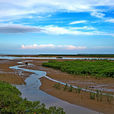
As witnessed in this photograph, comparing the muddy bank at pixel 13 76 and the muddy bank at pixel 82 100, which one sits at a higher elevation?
the muddy bank at pixel 13 76

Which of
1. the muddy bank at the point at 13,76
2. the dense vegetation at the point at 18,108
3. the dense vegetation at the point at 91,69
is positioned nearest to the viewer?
the dense vegetation at the point at 18,108

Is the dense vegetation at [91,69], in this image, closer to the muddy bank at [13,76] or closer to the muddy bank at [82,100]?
the muddy bank at [13,76]

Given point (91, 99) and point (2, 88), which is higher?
point (2, 88)

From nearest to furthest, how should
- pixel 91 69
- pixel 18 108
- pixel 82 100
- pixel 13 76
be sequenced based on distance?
pixel 18 108 → pixel 82 100 → pixel 13 76 → pixel 91 69

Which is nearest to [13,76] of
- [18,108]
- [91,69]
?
[91,69]

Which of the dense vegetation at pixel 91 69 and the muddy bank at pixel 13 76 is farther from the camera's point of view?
the dense vegetation at pixel 91 69

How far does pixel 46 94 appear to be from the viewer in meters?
12.0

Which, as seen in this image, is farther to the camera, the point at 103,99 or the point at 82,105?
the point at 103,99

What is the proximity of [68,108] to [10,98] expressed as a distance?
10.9 ft

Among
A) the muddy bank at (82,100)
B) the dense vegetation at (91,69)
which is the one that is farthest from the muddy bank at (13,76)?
the dense vegetation at (91,69)

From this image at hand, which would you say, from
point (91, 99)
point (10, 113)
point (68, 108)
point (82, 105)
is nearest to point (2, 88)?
point (10, 113)

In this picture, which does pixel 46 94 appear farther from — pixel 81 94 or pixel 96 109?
pixel 96 109

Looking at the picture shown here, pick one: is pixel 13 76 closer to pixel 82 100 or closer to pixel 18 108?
pixel 82 100

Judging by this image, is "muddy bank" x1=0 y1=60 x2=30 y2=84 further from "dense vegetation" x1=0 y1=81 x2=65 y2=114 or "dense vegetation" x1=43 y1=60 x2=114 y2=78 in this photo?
"dense vegetation" x1=0 y1=81 x2=65 y2=114
